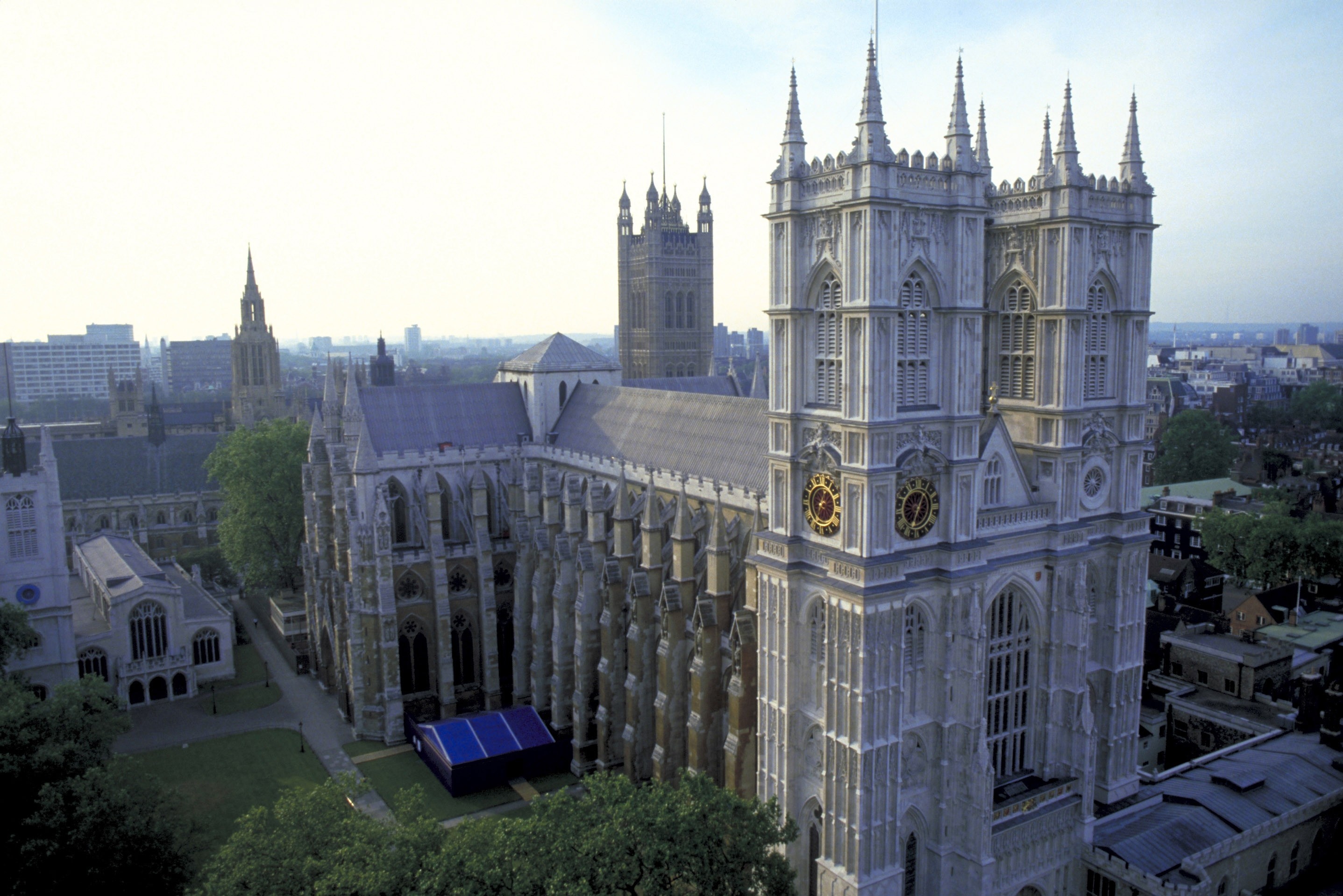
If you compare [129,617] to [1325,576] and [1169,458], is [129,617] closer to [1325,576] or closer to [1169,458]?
[1325,576]

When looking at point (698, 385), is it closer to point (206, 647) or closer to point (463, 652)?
point (463, 652)

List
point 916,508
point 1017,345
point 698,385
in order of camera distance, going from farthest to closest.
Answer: point 698,385, point 1017,345, point 916,508

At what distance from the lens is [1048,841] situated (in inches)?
1300

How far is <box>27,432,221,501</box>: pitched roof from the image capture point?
9300 cm

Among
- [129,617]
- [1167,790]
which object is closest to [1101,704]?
[1167,790]

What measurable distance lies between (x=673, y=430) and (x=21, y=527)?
38951mm

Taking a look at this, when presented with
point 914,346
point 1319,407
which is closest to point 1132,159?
point 914,346

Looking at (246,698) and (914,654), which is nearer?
(914,654)

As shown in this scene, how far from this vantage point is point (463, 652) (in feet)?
182

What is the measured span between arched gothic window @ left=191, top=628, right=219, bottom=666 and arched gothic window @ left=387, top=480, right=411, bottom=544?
15.9 meters

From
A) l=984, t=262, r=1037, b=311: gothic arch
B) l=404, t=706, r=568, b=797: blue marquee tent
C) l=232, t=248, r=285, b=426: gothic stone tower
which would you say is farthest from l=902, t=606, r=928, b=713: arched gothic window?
l=232, t=248, r=285, b=426: gothic stone tower

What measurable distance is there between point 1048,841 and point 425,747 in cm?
3052

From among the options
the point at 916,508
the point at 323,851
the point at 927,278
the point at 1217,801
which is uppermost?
the point at 927,278

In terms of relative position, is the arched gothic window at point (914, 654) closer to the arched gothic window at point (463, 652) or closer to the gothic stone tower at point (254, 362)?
the arched gothic window at point (463, 652)
